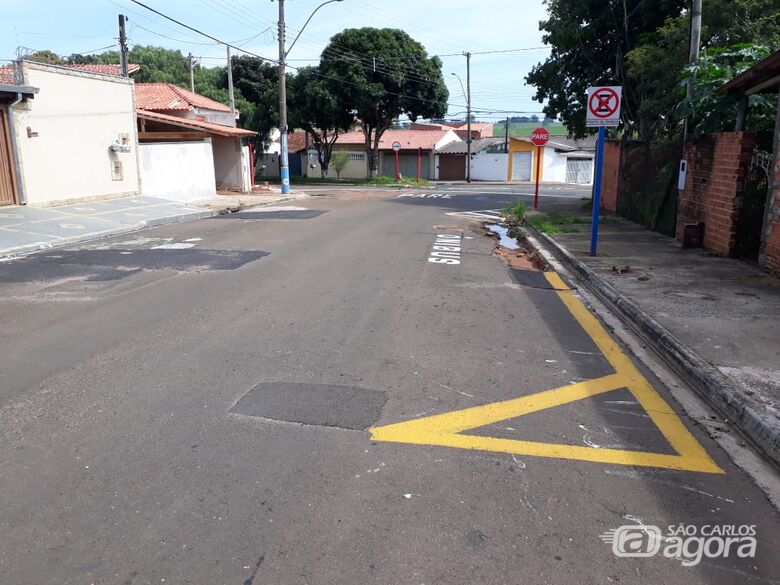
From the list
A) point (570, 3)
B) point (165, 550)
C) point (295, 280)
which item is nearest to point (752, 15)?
point (570, 3)

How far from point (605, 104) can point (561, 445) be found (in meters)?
8.53

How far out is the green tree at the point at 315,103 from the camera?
1778 inches

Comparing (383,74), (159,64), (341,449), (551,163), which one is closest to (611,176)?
(341,449)

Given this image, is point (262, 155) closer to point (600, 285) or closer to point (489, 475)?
point (600, 285)

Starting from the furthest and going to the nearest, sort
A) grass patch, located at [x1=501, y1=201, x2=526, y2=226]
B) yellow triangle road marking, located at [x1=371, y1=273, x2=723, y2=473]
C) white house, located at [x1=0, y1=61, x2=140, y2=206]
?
grass patch, located at [x1=501, y1=201, x2=526, y2=226], white house, located at [x1=0, y1=61, x2=140, y2=206], yellow triangle road marking, located at [x1=371, y1=273, x2=723, y2=473]

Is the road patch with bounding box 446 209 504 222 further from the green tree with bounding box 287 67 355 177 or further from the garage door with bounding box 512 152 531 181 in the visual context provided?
the garage door with bounding box 512 152 531 181

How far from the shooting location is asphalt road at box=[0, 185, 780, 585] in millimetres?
3305

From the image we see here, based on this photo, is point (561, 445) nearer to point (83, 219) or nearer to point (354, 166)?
point (83, 219)

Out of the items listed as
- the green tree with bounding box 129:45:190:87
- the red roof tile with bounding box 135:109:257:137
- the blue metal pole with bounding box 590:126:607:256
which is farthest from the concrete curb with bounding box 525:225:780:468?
the green tree with bounding box 129:45:190:87

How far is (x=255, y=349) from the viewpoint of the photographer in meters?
6.63

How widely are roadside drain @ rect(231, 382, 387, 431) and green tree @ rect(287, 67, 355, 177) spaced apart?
4174 cm

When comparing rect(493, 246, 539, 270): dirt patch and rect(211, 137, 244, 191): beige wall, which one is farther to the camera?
rect(211, 137, 244, 191): beige wall

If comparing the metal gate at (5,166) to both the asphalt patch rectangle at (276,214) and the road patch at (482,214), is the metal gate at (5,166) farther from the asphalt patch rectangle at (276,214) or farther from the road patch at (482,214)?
the road patch at (482,214)

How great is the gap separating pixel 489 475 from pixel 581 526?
2.27 feet
